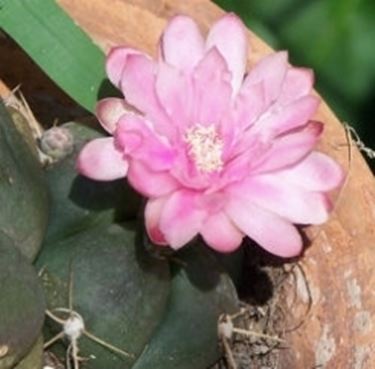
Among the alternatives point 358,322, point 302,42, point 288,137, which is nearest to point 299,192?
point 288,137

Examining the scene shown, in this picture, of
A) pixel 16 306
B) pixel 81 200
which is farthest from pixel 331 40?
pixel 16 306

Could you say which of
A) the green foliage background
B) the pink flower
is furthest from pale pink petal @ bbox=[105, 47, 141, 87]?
the green foliage background

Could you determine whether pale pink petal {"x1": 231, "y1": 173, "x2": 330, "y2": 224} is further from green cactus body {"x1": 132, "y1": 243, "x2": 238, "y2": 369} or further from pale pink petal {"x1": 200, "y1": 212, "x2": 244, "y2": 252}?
green cactus body {"x1": 132, "y1": 243, "x2": 238, "y2": 369}

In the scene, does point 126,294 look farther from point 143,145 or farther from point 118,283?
point 143,145

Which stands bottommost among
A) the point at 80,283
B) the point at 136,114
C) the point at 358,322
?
the point at 358,322

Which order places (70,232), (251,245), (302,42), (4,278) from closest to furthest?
1. (4,278)
2. (70,232)
3. (251,245)
4. (302,42)

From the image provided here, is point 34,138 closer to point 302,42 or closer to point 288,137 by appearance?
point 288,137
